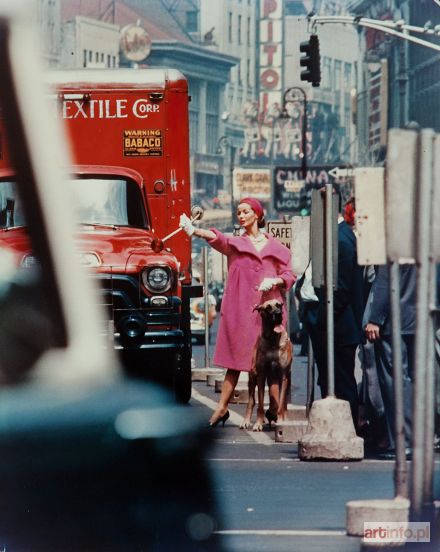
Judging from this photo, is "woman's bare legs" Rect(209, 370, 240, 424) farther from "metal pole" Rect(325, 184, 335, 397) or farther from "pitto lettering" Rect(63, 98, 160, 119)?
"pitto lettering" Rect(63, 98, 160, 119)

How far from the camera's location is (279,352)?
14.0 m

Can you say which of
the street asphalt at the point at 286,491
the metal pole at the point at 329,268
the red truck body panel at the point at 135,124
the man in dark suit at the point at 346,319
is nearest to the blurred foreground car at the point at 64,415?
the street asphalt at the point at 286,491

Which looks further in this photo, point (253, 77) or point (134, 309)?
point (253, 77)

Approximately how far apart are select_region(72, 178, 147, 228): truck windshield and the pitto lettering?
89.1 inches

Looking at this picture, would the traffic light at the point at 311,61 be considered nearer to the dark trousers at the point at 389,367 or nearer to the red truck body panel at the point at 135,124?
the red truck body panel at the point at 135,124

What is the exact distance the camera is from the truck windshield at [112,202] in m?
14.5

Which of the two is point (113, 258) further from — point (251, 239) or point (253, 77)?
point (253, 77)

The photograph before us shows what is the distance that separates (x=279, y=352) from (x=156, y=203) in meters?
3.49

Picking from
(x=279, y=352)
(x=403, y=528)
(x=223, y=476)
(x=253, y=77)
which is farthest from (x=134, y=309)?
(x=253, y=77)

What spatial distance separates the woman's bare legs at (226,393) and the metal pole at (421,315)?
671 centimetres

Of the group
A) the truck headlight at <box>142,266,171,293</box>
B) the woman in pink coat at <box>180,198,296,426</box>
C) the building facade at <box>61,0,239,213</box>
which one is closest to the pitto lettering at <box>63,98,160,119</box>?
the woman in pink coat at <box>180,198,296,426</box>

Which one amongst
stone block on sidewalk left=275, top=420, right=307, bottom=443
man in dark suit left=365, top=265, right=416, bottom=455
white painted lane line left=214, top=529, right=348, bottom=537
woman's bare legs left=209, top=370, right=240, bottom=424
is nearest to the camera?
white painted lane line left=214, top=529, right=348, bottom=537

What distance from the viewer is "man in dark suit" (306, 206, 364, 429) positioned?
13.4m

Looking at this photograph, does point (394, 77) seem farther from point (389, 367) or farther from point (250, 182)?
point (389, 367)
